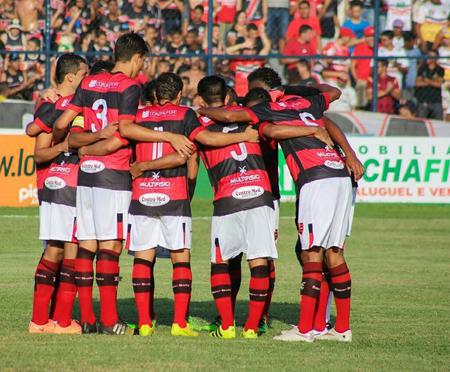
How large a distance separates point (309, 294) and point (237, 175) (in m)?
1.12

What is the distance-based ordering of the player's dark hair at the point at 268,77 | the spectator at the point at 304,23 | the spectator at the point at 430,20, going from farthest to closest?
the spectator at the point at 430,20 → the spectator at the point at 304,23 → the player's dark hair at the point at 268,77

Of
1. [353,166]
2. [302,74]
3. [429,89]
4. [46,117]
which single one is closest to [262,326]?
[353,166]

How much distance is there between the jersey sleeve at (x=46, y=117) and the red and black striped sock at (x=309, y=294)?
8.06 ft

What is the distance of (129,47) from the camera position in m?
8.34

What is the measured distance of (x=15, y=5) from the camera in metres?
23.5

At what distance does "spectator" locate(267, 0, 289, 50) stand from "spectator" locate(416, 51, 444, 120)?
3160 millimetres

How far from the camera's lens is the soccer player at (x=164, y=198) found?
27.5 feet

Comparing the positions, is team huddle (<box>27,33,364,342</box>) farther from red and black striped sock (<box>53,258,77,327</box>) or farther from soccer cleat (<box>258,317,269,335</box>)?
soccer cleat (<box>258,317,269,335</box>)

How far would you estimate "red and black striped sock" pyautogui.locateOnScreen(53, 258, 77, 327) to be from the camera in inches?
345

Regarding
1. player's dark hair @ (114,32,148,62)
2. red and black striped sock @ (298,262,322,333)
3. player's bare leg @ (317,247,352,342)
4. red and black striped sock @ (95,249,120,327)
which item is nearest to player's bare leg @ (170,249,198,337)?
red and black striped sock @ (95,249,120,327)

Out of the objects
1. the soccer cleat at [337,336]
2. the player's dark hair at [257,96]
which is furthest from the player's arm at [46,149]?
the soccer cleat at [337,336]

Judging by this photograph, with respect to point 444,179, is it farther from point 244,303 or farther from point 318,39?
point 244,303

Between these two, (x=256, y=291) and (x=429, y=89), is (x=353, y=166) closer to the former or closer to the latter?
(x=256, y=291)

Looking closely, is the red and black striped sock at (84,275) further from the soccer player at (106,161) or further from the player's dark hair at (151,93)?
the player's dark hair at (151,93)
